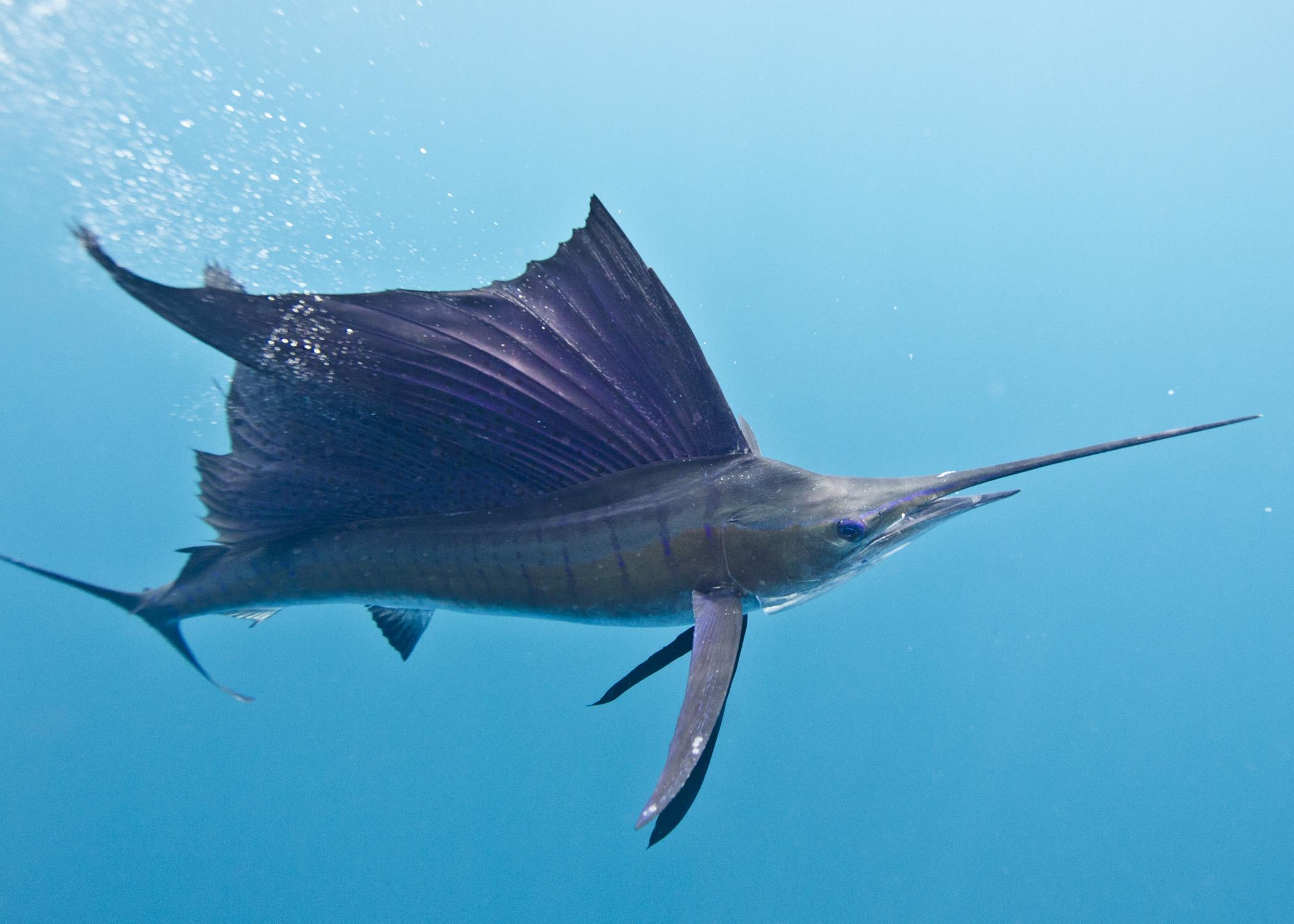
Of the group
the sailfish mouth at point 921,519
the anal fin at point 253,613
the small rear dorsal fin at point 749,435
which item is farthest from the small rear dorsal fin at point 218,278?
the sailfish mouth at point 921,519

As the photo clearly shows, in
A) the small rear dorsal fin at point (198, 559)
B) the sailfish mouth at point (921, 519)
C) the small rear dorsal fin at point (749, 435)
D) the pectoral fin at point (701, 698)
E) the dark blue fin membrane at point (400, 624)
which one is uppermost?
the small rear dorsal fin at point (198, 559)

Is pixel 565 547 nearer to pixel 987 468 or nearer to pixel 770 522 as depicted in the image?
pixel 770 522

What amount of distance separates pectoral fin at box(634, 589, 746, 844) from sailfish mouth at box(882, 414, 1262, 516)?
1.44 ft

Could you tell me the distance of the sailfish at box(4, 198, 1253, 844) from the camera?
1.50 m

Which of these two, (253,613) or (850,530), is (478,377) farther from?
(253,613)

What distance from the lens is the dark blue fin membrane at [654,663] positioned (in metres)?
1.67

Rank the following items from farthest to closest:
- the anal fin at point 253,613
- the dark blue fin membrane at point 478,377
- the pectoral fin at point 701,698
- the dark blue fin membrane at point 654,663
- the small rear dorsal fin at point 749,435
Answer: the anal fin at point 253,613
the small rear dorsal fin at point 749,435
the dark blue fin membrane at point 654,663
the dark blue fin membrane at point 478,377
the pectoral fin at point 701,698

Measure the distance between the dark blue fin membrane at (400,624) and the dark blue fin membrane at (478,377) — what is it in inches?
26.7

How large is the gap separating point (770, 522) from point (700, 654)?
0.36m

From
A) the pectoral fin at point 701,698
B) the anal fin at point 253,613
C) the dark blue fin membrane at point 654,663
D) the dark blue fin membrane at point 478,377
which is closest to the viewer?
the pectoral fin at point 701,698

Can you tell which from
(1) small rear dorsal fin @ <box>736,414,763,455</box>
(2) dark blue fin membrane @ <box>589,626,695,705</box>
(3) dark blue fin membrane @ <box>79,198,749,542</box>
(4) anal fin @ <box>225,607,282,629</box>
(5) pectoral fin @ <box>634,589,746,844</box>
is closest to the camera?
(5) pectoral fin @ <box>634,589,746,844</box>

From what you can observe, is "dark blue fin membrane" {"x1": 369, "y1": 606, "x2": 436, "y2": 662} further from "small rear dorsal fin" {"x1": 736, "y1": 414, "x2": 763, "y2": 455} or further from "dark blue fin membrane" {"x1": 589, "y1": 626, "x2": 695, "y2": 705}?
"small rear dorsal fin" {"x1": 736, "y1": 414, "x2": 763, "y2": 455}

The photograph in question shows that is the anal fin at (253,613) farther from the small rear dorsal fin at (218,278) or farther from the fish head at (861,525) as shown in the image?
the fish head at (861,525)

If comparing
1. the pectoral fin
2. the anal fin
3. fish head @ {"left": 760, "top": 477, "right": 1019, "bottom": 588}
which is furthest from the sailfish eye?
the anal fin
